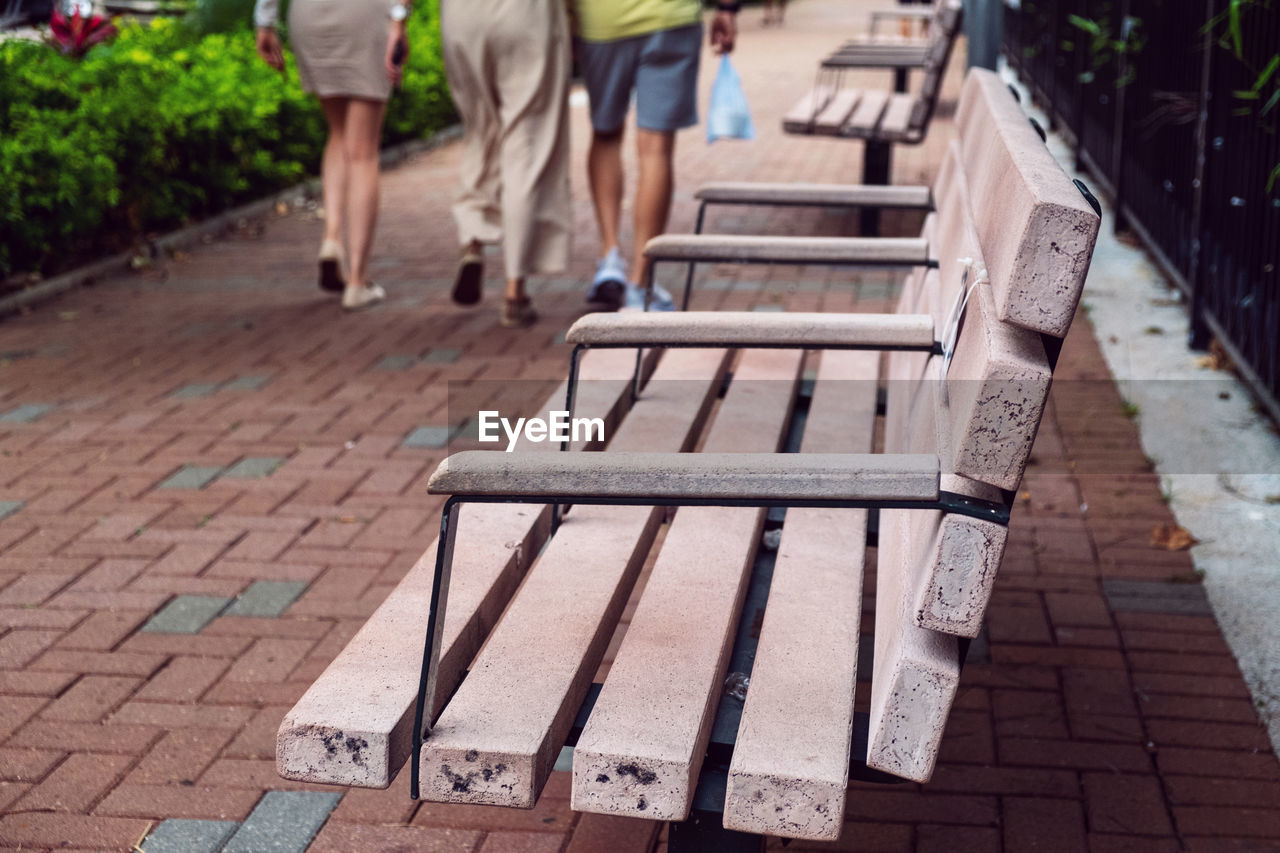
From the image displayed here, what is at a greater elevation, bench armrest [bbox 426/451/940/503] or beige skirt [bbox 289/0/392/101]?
beige skirt [bbox 289/0/392/101]

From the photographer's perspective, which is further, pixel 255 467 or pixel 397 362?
pixel 397 362

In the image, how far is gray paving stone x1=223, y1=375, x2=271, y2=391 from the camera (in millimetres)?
5137

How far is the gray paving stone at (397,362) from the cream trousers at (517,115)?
0.56 metres

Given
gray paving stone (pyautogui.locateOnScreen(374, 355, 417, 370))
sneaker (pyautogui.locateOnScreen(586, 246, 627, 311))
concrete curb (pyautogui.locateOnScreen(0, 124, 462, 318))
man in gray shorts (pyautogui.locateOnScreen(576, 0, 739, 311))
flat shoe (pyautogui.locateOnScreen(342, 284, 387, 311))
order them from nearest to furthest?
gray paving stone (pyautogui.locateOnScreen(374, 355, 417, 370)) → man in gray shorts (pyautogui.locateOnScreen(576, 0, 739, 311)) → sneaker (pyautogui.locateOnScreen(586, 246, 627, 311)) → flat shoe (pyautogui.locateOnScreen(342, 284, 387, 311)) → concrete curb (pyautogui.locateOnScreen(0, 124, 462, 318))

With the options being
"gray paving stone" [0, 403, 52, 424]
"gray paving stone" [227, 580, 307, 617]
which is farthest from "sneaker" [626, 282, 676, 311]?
"gray paving stone" [227, 580, 307, 617]

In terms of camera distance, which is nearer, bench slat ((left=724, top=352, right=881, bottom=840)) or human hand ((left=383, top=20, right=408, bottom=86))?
bench slat ((left=724, top=352, right=881, bottom=840))

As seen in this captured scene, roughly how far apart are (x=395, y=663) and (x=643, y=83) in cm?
405

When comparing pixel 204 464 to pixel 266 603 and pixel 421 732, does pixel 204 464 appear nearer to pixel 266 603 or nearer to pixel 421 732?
pixel 266 603

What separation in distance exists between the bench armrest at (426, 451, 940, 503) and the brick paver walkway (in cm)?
101

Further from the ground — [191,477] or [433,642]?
[433,642]

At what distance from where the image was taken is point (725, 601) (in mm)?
2080

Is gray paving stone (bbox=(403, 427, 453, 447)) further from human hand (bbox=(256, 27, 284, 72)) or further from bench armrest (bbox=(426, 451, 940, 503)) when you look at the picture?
bench armrest (bbox=(426, 451, 940, 503))

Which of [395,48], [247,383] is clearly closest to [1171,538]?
[247,383]

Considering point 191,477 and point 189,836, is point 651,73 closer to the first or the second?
point 191,477
